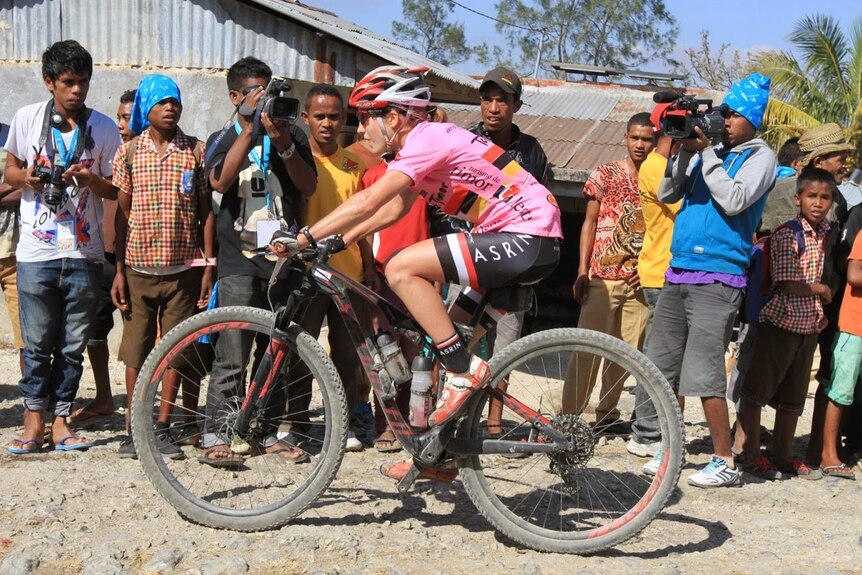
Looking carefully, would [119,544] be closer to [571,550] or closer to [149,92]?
[571,550]

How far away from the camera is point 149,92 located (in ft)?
18.4

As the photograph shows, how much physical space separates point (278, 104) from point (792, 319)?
3.29m

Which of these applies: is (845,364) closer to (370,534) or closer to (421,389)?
(421,389)

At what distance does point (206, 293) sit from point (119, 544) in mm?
1908

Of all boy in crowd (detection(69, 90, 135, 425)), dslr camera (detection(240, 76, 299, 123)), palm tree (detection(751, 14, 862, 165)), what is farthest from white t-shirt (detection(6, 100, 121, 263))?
palm tree (detection(751, 14, 862, 165))

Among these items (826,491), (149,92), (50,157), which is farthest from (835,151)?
(50,157)

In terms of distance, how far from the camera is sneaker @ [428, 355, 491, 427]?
4.30 meters

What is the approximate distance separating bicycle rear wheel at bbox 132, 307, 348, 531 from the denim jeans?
721 millimetres

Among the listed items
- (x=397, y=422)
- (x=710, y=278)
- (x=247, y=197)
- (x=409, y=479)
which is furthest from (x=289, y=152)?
(x=710, y=278)

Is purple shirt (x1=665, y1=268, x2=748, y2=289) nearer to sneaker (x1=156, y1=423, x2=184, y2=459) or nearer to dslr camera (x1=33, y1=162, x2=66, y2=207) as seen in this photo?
sneaker (x1=156, y1=423, x2=184, y2=459)

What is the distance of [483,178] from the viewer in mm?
4332

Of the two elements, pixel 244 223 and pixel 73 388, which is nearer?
pixel 244 223

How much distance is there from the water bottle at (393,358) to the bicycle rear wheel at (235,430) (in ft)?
0.79

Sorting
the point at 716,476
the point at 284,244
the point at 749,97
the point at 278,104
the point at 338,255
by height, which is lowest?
the point at 716,476
